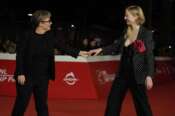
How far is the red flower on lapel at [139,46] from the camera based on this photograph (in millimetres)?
8008

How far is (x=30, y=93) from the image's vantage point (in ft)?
27.3

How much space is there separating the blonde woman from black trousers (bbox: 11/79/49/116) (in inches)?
37.1

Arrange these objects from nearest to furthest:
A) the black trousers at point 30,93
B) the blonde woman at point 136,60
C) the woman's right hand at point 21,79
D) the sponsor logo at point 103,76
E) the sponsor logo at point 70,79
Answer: the blonde woman at point 136,60
the woman's right hand at point 21,79
the black trousers at point 30,93
the sponsor logo at point 70,79
the sponsor logo at point 103,76

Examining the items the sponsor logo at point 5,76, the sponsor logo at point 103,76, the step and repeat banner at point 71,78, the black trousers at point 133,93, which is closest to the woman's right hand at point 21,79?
the black trousers at point 133,93

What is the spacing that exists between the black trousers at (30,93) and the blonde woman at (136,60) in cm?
94

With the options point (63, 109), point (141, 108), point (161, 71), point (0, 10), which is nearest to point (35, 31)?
point (141, 108)

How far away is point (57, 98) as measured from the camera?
13.0 meters

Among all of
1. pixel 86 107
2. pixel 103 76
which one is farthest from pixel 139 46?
pixel 103 76

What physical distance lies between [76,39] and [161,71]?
179 inches

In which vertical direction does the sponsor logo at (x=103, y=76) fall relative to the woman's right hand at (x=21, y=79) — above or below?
below

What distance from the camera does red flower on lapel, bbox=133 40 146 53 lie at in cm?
801

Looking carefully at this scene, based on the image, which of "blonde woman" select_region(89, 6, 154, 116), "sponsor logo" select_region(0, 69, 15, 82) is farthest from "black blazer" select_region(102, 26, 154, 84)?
"sponsor logo" select_region(0, 69, 15, 82)

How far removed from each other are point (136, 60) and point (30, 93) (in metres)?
1.47

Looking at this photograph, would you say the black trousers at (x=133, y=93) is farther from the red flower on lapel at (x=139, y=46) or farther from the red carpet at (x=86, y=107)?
the red carpet at (x=86, y=107)
